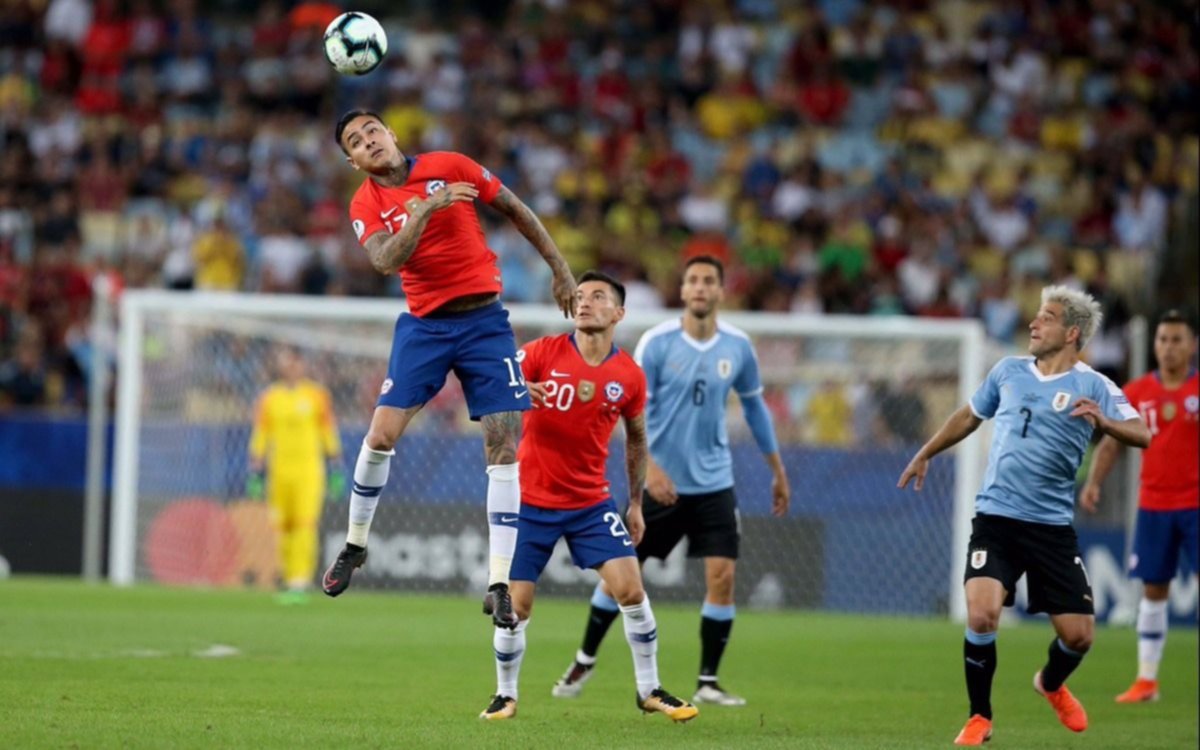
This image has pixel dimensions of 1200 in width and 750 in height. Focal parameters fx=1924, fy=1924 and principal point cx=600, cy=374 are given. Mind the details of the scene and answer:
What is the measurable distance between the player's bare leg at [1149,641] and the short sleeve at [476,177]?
19.7ft

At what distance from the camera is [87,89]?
90.5 ft

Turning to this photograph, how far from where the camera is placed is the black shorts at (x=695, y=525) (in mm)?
12000

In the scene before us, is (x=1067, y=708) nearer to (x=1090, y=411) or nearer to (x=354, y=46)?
(x=1090, y=411)

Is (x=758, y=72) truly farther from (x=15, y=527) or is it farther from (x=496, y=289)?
(x=496, y=289)

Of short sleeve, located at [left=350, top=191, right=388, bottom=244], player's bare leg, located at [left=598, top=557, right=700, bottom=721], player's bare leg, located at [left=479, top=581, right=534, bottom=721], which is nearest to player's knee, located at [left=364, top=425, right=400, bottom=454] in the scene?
short sleeve, located at [left=350, top=191, right=388, bottom=244]

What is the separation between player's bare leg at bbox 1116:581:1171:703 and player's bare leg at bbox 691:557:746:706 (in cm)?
301

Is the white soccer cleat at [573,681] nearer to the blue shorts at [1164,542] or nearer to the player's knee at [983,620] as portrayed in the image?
the player's knee at [983,620]

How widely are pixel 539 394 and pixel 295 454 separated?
31.1ft

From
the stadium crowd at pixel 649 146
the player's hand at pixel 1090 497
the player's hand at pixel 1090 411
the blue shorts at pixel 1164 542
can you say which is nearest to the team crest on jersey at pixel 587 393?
the player's hand at pixel 1090 411

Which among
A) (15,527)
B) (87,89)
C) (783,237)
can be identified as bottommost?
(15,527)

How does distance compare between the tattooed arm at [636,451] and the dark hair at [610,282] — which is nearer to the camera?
the dark hair at [610,282]

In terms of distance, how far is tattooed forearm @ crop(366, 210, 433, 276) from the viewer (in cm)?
939

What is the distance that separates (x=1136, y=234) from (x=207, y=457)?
1248 centimetres

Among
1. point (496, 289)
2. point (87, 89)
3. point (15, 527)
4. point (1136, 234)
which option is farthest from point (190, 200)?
point (496, 289)
